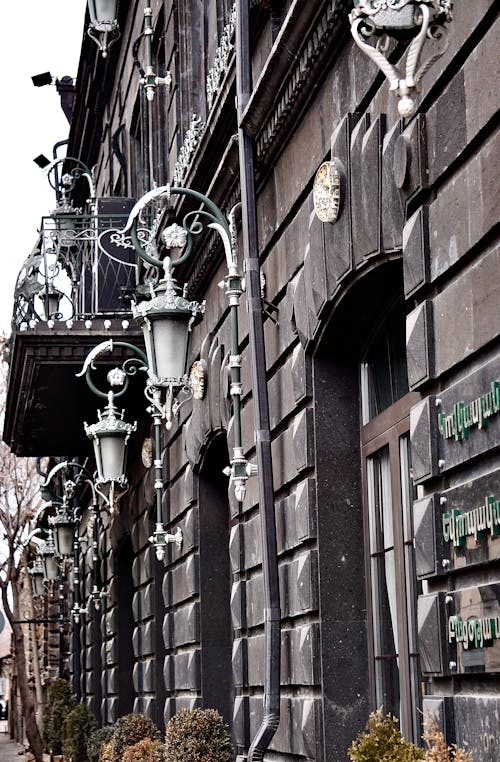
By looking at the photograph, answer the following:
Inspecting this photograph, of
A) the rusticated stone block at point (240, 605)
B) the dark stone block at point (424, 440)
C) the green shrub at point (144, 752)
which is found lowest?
the green shrub at point (144, 752)

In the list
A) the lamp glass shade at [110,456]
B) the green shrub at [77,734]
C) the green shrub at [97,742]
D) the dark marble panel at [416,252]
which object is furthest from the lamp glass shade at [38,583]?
the dark marble panel at [416,252]

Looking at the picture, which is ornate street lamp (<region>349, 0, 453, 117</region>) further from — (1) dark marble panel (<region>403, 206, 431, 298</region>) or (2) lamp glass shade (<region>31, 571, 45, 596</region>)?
(2) lamp glass shade (<region>31, 571, 45, 596</region>)

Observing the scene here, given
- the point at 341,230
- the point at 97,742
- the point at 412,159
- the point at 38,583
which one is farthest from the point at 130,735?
the point at 38,583

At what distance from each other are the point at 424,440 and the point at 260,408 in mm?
3507

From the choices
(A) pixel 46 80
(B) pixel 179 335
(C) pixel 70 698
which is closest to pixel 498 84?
(B) pixel 179 335

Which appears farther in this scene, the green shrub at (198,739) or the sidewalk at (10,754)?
the sidewalk at (10,754)

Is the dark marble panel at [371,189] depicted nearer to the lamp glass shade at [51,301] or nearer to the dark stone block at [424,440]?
the dark stone block at [424,440]

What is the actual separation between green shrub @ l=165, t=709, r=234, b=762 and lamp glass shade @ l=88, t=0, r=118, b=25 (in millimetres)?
7854

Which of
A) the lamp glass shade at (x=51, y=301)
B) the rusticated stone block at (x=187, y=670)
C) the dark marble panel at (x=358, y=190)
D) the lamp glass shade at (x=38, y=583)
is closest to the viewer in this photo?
the dark marble panel at (x=358, y=190)

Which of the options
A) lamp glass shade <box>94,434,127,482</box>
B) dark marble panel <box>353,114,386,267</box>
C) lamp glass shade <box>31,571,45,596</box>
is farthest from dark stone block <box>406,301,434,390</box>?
lamp glass shade <box>31,571,45,596</box>

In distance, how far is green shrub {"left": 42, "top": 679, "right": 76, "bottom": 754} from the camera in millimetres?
28406

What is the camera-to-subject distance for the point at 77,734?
2358cm

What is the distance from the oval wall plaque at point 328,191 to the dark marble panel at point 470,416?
2241 millimetres

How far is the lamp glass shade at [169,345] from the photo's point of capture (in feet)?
36.6
